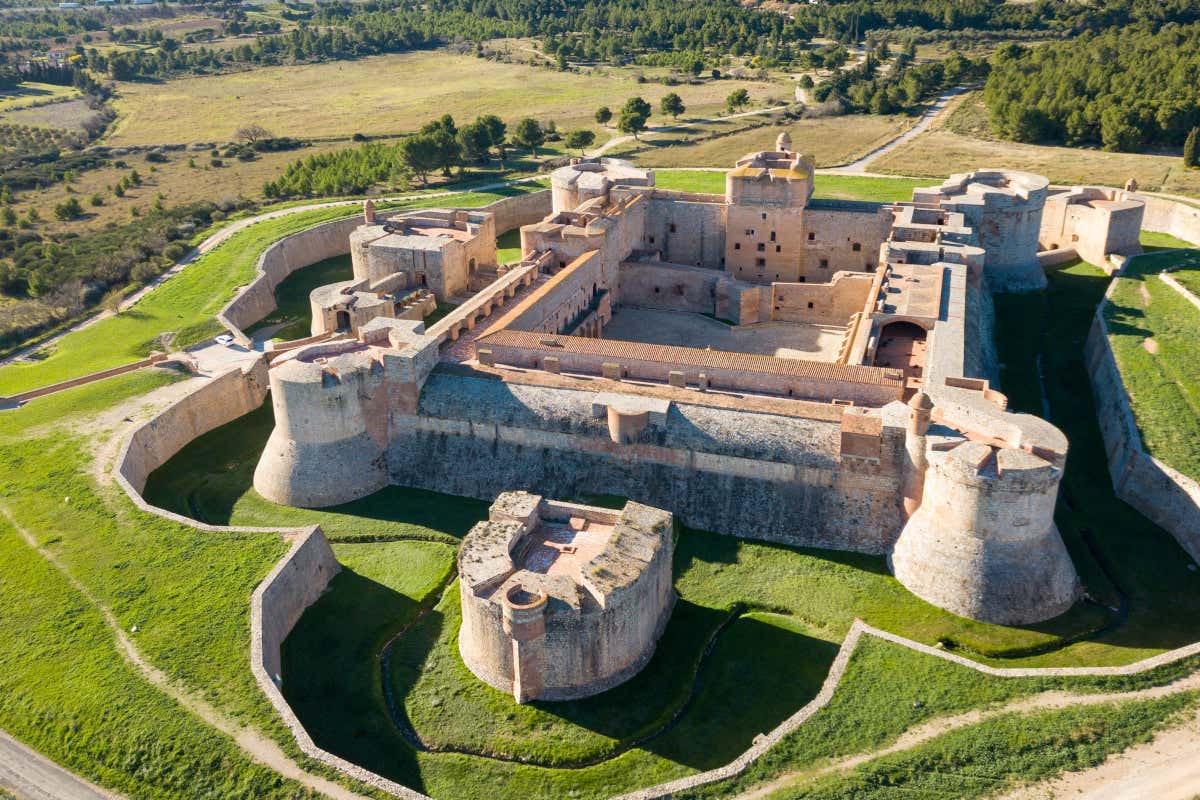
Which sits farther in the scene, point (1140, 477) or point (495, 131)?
point (495, 131)

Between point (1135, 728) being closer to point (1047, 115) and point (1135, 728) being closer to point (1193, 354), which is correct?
point (1193, 354)

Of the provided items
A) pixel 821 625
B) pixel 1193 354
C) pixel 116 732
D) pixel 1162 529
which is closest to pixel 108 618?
pixel 116 732

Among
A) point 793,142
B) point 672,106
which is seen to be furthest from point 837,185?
point 672,106

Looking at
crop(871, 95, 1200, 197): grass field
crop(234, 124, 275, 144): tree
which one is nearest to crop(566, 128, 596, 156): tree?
crop(871, 95, 1200, 197): grass field

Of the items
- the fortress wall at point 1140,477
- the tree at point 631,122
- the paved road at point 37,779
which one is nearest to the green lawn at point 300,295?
the paved road at point 37,779

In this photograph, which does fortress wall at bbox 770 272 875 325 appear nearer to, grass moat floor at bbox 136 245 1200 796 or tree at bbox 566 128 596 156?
grass moat floor at bbox 136 245 1200 796

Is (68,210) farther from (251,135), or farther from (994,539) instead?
(994,539)
